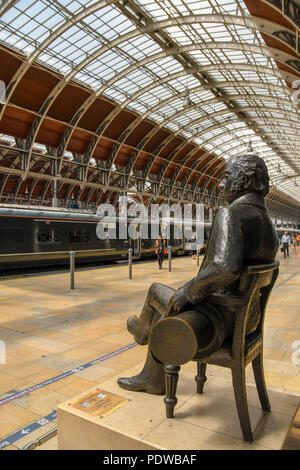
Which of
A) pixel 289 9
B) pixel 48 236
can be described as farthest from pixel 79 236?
pixel 289 9

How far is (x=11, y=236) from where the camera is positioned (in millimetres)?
14742

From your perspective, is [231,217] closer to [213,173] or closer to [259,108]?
[259,108]

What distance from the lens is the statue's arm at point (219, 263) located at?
6.87 feet

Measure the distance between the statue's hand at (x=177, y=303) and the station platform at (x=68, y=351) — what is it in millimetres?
1160

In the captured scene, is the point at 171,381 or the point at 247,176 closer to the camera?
the point at 171,381

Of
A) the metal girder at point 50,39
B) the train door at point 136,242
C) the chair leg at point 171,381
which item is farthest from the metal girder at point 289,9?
the train door at point 136,242

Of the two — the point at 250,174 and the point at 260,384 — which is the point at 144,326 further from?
the point at 250,174

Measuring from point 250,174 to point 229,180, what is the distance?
0.16 meters

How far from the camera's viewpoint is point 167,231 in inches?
1011

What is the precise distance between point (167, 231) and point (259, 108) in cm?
1506

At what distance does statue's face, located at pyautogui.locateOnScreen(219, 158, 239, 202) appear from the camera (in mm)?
2500

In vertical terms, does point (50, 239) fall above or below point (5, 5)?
below

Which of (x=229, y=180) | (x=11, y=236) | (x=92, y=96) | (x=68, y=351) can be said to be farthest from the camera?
(x=92, y=96)

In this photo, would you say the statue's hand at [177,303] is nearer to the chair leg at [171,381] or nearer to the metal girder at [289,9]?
the chair leg at [171,381]
